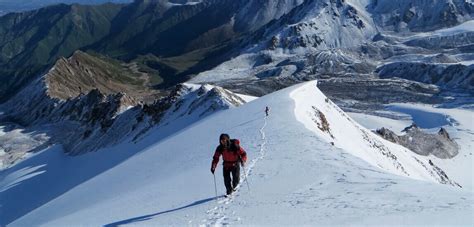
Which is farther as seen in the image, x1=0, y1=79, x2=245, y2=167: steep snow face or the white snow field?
x1=0, y1=79, x2=245, y2=167: steep snow face

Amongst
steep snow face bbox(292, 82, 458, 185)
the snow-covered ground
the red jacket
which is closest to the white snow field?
steep snow face bbox(292, 82, 458, 185)

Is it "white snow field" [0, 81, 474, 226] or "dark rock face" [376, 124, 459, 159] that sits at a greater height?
"white snow field" [0, 81, 474, 226]

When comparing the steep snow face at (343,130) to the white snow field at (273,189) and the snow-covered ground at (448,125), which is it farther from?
the snow-covered ground at (448,125)

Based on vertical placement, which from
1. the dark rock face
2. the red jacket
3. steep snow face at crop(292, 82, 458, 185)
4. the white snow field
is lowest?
the dark rock face

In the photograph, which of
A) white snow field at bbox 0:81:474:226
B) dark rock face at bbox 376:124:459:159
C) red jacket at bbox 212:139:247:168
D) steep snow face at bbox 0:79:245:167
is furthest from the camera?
dark rock face at bbox 376:124:459:159

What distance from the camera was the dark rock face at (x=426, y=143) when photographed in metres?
87.5

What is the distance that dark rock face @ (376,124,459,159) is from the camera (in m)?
87.5

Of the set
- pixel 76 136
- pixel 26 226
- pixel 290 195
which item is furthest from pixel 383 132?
pixel 290 195

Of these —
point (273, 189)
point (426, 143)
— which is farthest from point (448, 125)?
point (273, 189)

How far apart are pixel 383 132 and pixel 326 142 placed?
54317 mm

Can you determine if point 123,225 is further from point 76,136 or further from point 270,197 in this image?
point 76,136

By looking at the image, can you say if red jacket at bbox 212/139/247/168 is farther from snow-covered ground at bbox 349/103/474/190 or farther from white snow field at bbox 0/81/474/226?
snow-covered ground at bbox 349/103/474/190

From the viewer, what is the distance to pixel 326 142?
30984 mm

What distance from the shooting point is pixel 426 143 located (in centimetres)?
9238
